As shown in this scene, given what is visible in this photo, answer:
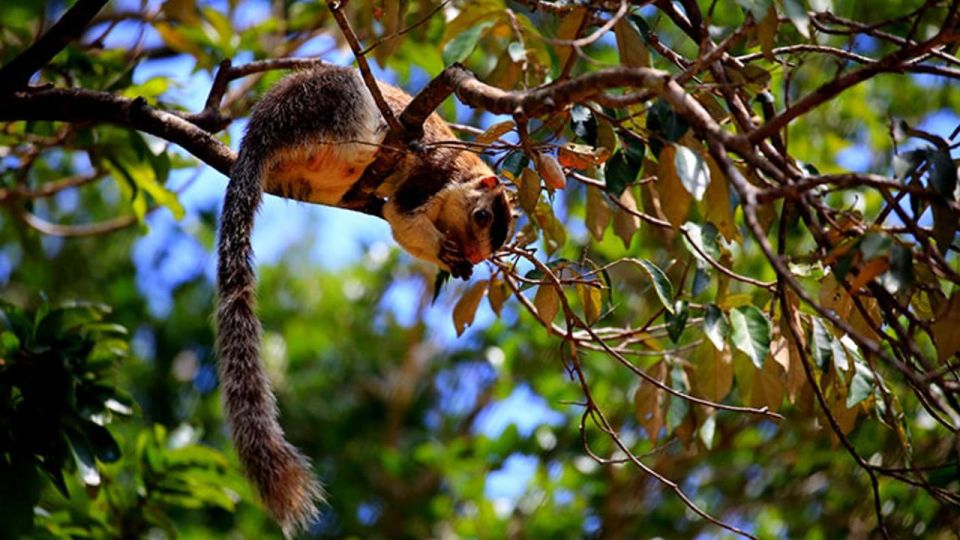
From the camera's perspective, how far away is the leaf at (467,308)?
3.38m

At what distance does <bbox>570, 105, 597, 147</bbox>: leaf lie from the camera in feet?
9.15

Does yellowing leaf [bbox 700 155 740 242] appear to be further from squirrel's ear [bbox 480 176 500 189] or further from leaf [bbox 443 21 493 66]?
squirrel's ear [bbox 480 176 500 189]

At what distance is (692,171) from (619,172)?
1.29 ft

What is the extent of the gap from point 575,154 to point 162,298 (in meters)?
5.52

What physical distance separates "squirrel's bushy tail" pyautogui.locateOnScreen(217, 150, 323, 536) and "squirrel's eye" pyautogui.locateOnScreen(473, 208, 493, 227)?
70 cm

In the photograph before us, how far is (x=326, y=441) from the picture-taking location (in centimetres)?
734

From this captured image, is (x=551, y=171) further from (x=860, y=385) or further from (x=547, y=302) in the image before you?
(x=860, y=385)

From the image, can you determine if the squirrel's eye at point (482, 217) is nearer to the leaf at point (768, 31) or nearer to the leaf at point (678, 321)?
the leaf at point (678, 321)

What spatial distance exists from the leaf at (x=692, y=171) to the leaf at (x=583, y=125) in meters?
0.53

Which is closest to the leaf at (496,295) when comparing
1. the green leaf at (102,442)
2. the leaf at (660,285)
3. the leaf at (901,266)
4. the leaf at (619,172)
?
the leaf at (660,285)

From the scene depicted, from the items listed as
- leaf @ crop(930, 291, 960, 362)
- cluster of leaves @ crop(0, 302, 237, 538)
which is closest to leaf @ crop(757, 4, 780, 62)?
leaf @ crop(930, 291, 960, 362)

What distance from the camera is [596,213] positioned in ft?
10.6

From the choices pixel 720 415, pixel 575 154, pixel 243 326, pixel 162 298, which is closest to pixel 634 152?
pixel 575 154

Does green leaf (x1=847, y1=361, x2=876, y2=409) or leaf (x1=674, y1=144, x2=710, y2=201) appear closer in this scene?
leaf (x1=674, y1=144, x2=710, y2=201)
